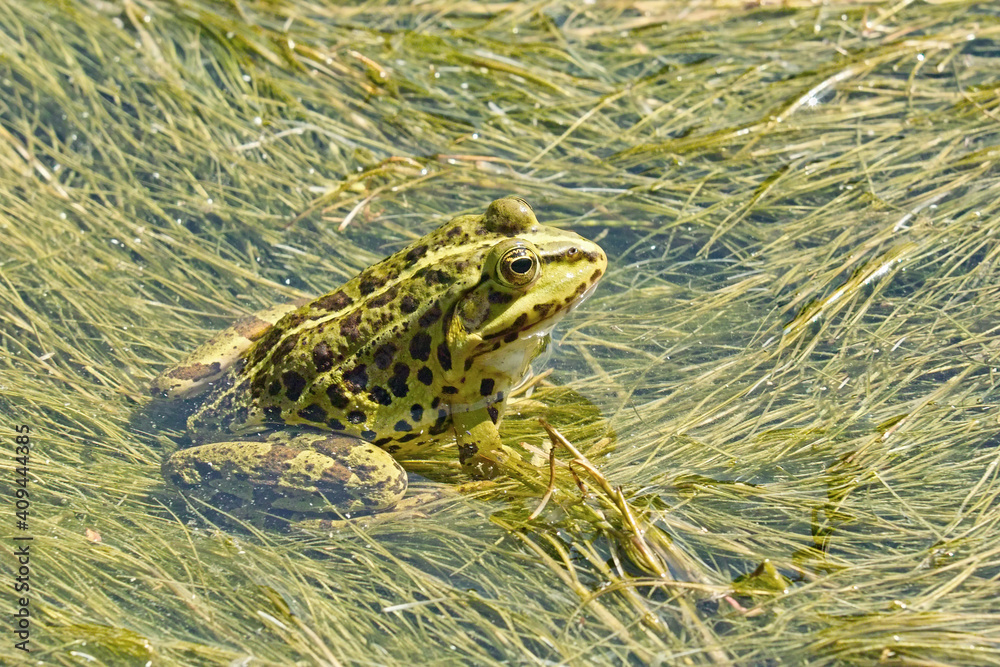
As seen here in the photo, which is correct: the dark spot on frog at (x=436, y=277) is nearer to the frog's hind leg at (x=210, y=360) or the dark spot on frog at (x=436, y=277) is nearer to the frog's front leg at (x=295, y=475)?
the frog's front leg at (x=295, y=475)

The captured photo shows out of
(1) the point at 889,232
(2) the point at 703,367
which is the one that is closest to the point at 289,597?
(2) the point at 703,367

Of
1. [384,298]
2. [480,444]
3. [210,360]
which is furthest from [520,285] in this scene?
[210,360]

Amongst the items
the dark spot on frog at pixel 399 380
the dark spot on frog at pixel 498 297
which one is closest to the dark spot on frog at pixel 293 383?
the dark spot on frog at pixel 399 380

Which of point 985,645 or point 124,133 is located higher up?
point 124,133

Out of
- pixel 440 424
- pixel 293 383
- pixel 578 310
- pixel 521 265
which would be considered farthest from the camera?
pixel 578 310

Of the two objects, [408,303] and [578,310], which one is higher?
[408,303]

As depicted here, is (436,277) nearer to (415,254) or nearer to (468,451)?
(415,254)

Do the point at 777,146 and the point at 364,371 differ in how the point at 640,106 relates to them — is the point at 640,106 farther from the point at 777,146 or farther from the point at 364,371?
the point at 364,371
